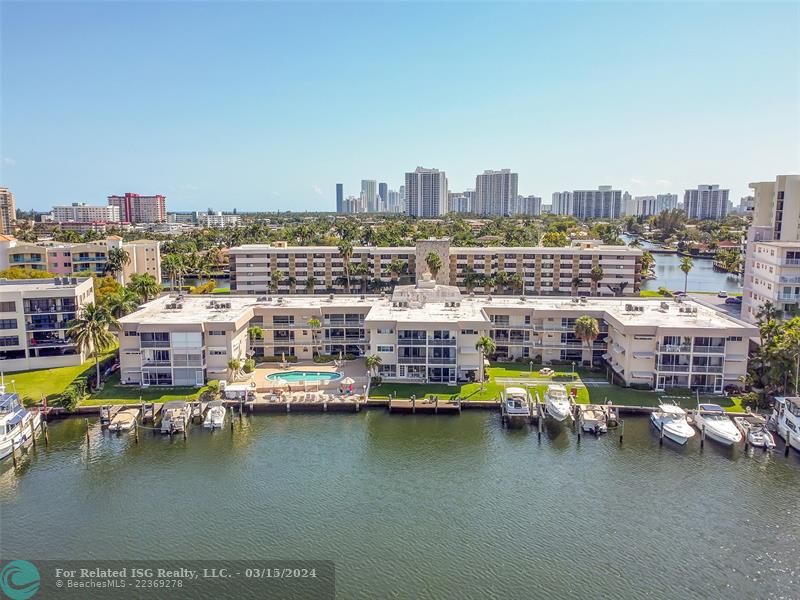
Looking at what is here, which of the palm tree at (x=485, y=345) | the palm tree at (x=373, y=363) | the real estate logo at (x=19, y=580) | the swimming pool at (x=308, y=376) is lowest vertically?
the real estate logo at (x=19, y=580)

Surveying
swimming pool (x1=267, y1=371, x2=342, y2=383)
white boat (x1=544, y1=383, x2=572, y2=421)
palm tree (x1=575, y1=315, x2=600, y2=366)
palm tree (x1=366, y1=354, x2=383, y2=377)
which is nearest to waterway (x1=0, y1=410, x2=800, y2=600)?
white boat (x1=544, y1=383, x2=572, y2=421)

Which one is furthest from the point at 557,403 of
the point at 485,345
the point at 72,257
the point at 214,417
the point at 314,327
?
the point at 72,257

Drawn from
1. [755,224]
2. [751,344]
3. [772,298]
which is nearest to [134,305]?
[751,344]

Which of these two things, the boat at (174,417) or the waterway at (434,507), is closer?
the waterway at (434,507)

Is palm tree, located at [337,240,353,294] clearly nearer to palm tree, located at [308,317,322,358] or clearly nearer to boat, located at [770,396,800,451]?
palm tree, located at [308,317,322,358]

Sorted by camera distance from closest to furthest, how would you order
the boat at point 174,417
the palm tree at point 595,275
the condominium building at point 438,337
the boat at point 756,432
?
1. the boat at point 756,432
2. the boat at point 174,417
3. the condominium building at point 438,337
4. the palm tree at point 595,275

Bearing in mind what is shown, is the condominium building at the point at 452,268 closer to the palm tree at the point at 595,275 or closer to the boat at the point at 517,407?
the palm tree at the point at 595,275

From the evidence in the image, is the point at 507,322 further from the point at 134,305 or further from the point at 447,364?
the point at 134,305

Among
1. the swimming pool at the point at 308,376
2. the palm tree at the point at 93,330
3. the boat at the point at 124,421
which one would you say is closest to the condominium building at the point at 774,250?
the swimming pool at the point at 308,376
